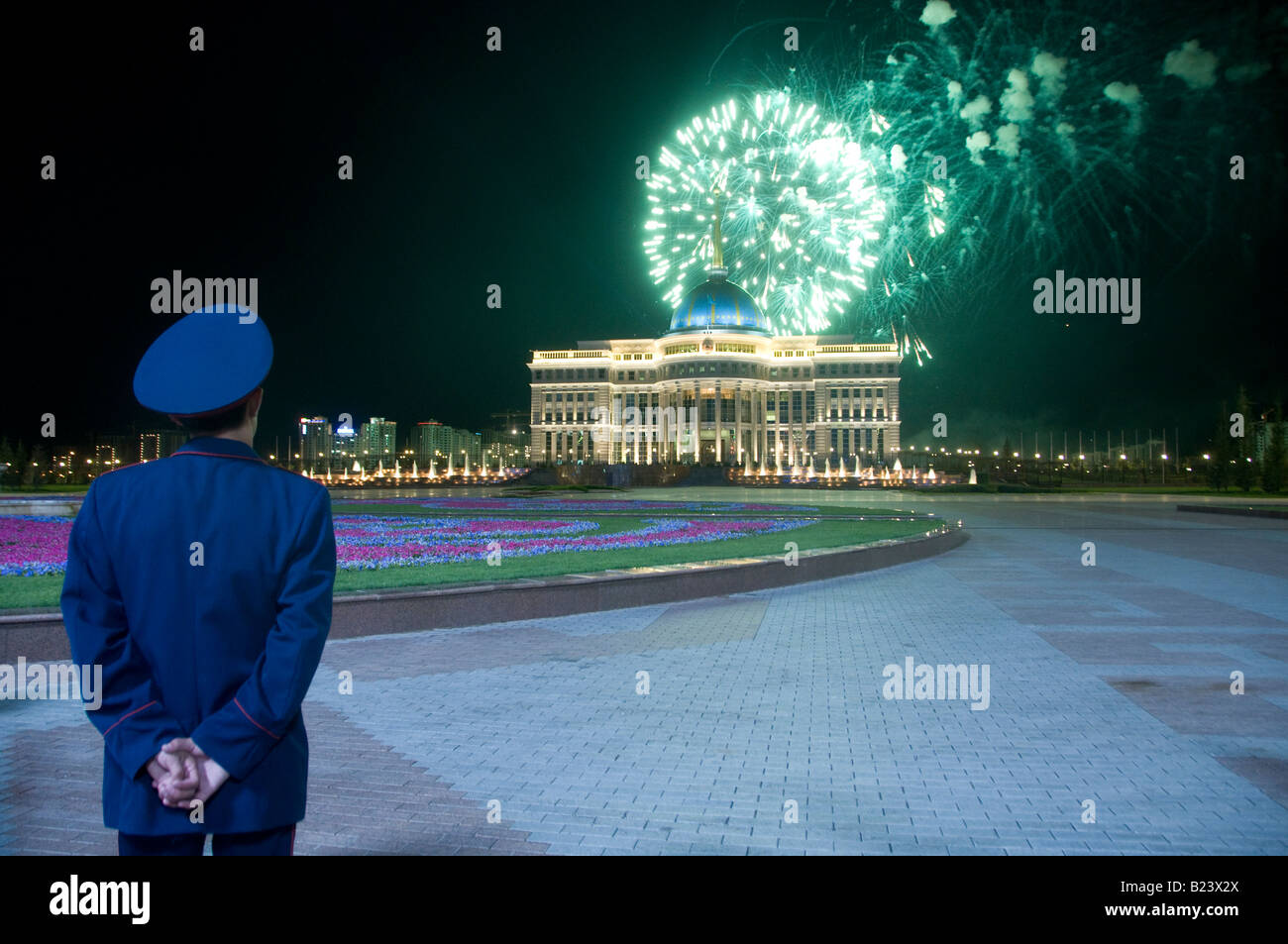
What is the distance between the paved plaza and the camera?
5.02 metres

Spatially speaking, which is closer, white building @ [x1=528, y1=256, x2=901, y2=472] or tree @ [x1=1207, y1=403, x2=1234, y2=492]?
tree @ [x1=1207, y1=403, x2=1234, y2=492]

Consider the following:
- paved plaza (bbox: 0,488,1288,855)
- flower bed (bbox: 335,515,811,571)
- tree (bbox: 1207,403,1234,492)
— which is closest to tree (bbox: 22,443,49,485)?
flower bed (bbox: 335,515,811,571)

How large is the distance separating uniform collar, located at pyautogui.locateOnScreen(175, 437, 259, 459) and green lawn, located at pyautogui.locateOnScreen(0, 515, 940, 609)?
834cm

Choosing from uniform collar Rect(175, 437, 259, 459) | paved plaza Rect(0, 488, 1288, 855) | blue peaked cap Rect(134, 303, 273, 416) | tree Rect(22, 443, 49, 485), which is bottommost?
paved plaza Rect(0, 488, 1288, 855)

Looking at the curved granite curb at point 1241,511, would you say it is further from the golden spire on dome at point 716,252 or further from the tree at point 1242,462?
the golden spire on dome at point 716,252

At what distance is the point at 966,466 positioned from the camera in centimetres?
8681

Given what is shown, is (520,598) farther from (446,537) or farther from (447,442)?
(447,442)

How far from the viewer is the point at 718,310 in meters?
113

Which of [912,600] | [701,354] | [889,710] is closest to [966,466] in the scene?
[701,354]

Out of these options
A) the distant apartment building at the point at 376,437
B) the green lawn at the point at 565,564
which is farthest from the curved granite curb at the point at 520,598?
the distant apartment building at the point at 376,437

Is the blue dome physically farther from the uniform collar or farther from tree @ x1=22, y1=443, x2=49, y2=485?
the uniform collar

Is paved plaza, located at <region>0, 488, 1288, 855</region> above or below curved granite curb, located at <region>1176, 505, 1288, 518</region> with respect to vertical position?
above

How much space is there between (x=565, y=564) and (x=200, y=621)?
12134mm

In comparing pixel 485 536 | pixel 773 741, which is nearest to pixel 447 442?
pixel 485 536
